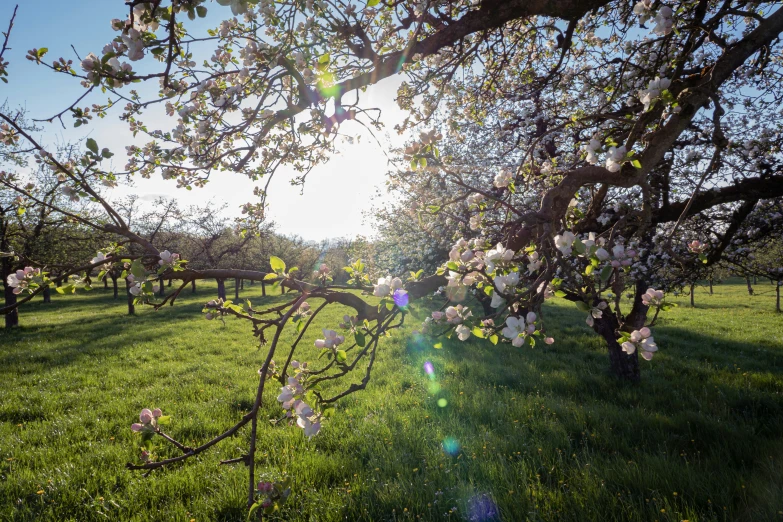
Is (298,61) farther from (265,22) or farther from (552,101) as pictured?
(552,101)

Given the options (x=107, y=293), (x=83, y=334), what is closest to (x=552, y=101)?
(x=83, y=334)

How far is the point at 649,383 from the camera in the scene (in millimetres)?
7164

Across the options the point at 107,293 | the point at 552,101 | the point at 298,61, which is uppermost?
the point at 552,101

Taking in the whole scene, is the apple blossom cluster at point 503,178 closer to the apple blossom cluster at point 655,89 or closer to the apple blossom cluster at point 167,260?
the apple blossom cluster at point 655,89

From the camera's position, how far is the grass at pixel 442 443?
3666 millimetres

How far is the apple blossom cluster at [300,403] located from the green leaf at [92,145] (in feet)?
5.24

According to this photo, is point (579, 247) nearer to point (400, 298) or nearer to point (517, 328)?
point (517, 328)

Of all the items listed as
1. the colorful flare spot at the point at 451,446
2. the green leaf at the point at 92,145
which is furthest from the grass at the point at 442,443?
the green leaf at the point at 92,145

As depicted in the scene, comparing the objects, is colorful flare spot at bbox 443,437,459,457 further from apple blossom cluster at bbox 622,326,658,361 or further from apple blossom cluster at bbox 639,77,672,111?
apple blossom cluster at bbox 639,77,672,111

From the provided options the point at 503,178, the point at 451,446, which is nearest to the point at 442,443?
the point at 451,446

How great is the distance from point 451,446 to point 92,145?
4.83 meters

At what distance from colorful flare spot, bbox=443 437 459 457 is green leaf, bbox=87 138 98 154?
4660mm

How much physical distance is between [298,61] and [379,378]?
6782 millimetres

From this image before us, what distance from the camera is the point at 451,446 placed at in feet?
16.0
